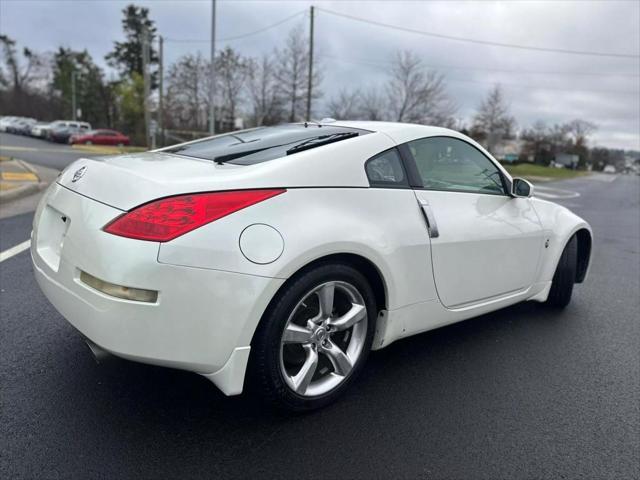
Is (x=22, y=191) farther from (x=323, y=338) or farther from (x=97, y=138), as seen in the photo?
(x=97, y=138)

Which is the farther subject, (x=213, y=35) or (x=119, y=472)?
(x=213, y=35)

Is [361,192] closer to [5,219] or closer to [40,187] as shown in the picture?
[5,219]

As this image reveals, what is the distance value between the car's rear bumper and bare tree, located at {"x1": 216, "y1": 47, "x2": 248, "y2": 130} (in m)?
40.6

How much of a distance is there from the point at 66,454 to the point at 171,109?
47663mm

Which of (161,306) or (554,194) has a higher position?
(161,306)

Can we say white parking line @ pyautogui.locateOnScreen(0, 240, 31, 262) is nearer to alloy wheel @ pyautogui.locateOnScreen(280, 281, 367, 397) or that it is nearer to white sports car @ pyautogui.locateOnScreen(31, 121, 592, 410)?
white sports car @ pyautogui.locateOnScreen(31, 121, 592, 410)

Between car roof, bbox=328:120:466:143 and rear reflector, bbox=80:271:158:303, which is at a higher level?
car roof, bbox=328:120:466:143

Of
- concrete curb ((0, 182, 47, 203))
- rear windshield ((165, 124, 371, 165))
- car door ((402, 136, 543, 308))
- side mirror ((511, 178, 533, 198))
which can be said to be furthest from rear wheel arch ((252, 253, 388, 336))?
concrete curb ((0, 182, 47, 203))

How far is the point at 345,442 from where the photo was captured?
227 cm

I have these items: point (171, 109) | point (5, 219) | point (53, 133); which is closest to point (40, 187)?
point (5, 219)

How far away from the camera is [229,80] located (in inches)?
1651

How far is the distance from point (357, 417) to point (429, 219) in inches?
44.4

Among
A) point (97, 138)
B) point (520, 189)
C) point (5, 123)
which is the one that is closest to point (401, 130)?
point (520, 189)

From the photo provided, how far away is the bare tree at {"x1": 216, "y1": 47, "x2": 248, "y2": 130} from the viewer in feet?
136
